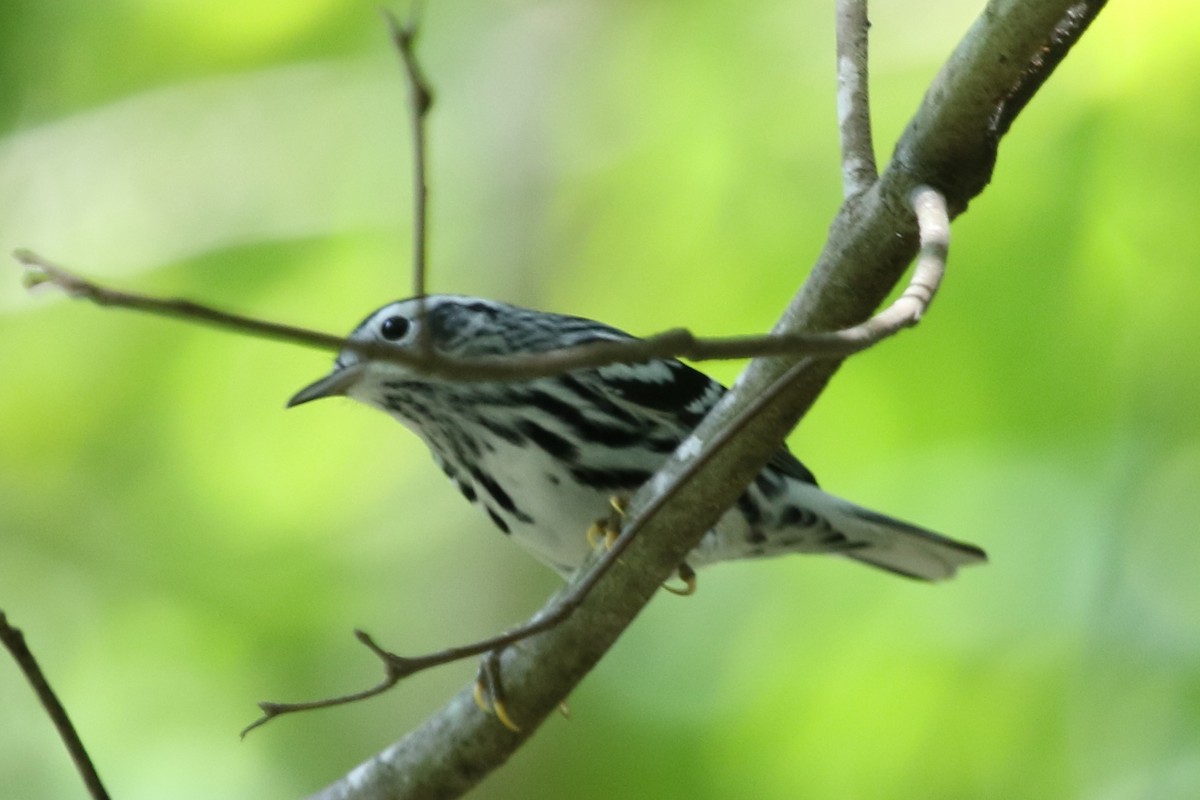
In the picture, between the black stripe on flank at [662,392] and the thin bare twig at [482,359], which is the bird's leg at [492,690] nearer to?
the black stripe on flank at [662,392]

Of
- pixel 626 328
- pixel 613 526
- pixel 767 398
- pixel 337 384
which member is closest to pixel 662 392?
pixel 613 526

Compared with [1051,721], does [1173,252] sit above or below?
above

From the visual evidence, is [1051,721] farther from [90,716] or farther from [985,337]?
[90,716]

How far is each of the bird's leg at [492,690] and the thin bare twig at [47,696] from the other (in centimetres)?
76

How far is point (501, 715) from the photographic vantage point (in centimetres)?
292

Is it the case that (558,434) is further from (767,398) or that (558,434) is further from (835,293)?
(767,398)

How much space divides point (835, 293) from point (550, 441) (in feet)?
3.72

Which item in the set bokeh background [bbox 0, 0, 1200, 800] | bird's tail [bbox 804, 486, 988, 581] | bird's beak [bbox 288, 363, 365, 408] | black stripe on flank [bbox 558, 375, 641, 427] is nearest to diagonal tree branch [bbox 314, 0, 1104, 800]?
black stripe on flank [bbox 558, 375, 641, 427]

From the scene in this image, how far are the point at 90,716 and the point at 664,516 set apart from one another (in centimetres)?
450

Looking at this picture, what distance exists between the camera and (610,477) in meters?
3.54

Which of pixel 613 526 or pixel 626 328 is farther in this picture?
pixel 626 328

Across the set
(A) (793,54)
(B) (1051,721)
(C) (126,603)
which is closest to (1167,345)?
(B) (1051,721)

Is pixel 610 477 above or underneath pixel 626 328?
underneath

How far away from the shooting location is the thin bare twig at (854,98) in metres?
2.77
